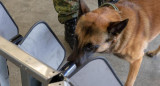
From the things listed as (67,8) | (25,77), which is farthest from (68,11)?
(25,77)

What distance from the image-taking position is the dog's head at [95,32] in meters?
0.91

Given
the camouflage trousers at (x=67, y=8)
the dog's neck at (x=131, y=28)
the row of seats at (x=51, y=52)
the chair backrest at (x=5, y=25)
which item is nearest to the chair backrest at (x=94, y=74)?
the row of seats at (x=51, y=52)

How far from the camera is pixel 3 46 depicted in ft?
1.63

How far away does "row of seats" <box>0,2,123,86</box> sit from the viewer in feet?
3.05

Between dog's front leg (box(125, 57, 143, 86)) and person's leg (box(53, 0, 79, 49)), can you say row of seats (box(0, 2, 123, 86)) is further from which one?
person's leg (box(53, 0, 79, 49))

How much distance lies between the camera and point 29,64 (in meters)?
0.47

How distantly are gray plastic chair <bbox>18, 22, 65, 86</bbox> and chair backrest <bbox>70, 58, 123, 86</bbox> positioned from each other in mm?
193

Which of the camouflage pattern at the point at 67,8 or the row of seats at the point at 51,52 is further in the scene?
the camouflage pattern at the point at 67,8

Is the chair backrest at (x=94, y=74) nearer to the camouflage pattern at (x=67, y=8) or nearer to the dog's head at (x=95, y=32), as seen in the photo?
the dog's head at (x=95, y=32)

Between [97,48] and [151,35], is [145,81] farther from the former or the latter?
[97,48]

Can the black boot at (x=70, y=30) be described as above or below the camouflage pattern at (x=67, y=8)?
below

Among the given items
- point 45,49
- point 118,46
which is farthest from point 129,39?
point 45,49

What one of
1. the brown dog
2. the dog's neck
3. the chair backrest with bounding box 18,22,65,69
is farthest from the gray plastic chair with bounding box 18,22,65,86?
the dog's neck

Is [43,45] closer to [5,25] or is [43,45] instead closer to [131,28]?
[5,25]
